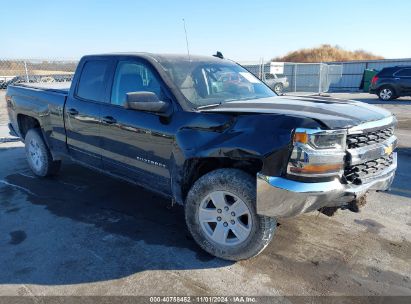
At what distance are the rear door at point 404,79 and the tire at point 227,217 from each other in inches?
704

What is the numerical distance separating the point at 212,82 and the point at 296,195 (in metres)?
1.82

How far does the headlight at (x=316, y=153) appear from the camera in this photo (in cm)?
274

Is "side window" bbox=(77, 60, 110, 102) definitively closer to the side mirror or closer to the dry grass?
the side mirror

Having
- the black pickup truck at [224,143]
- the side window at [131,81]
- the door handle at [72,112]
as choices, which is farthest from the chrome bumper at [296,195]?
the door handle at [72,112]

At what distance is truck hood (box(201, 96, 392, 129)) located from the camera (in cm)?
289

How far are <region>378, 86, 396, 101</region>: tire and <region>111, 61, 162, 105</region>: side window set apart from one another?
57.6 feet

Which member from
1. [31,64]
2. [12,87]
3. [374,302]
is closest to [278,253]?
[374,302]

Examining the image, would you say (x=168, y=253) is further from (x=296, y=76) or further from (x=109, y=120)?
(x=296, y=76)

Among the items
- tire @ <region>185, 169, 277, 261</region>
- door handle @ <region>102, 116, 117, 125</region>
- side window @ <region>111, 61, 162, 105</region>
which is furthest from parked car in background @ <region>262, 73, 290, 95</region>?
tire @ <region>185, 169, 277, 261</region>

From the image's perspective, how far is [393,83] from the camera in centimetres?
1838

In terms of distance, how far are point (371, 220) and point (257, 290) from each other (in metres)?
1.91

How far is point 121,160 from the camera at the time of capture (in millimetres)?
4234

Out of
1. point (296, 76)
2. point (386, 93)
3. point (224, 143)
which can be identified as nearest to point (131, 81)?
point (224, 143)

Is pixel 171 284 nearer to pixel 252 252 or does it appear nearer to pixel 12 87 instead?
pixel 252 252
